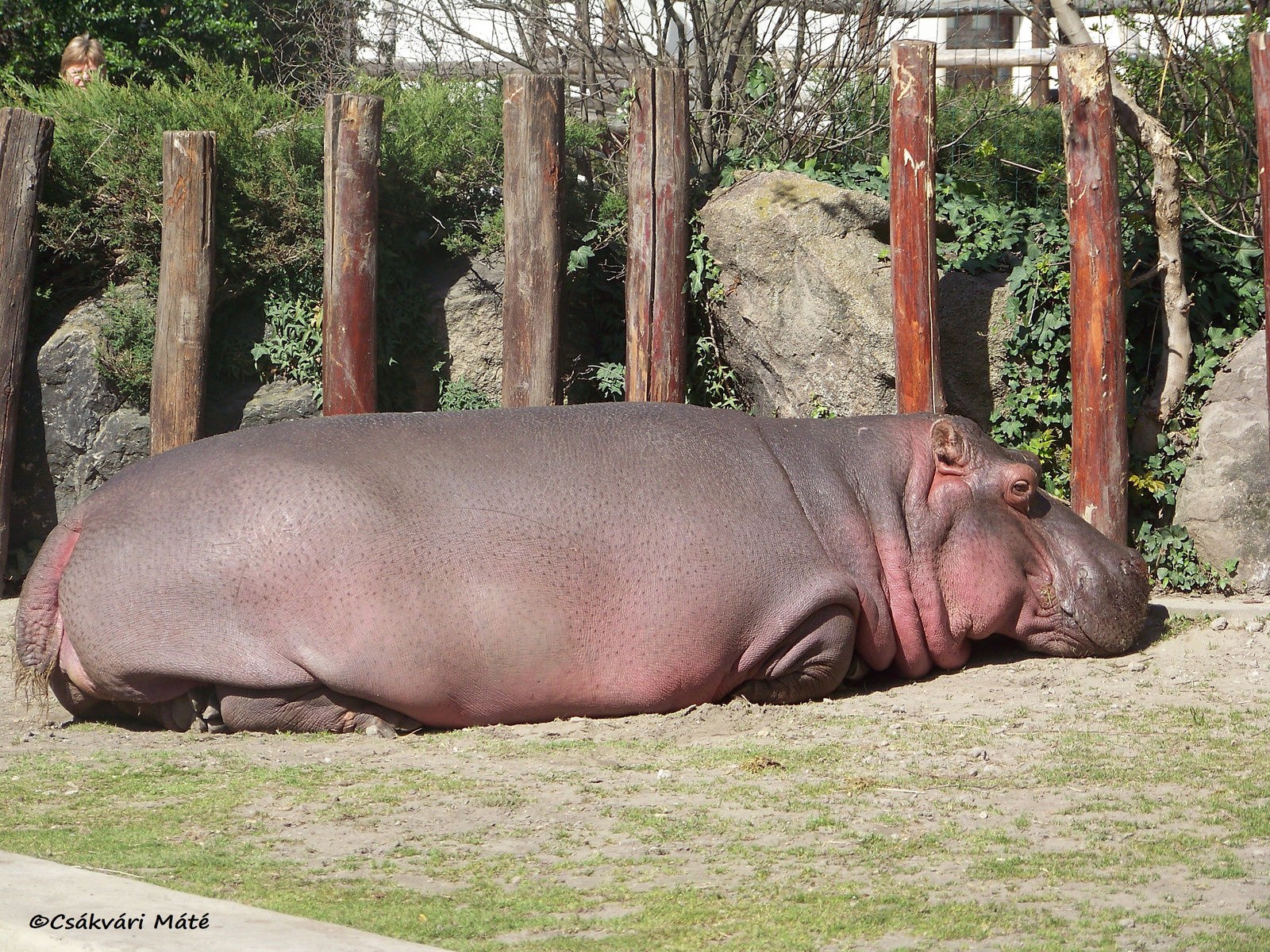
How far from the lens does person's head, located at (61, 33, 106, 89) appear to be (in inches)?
411

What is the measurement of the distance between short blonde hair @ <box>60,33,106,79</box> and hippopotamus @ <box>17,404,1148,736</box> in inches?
262

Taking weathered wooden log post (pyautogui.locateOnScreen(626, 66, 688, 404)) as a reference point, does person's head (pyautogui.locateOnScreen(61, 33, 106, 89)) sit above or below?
above

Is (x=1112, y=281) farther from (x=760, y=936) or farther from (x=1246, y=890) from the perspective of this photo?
(x=760, y=936)

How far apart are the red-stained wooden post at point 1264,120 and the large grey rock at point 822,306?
1512mm

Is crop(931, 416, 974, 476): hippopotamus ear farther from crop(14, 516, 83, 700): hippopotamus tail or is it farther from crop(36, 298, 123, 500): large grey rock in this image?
crop(36, 298, 123, 500): large grey rock

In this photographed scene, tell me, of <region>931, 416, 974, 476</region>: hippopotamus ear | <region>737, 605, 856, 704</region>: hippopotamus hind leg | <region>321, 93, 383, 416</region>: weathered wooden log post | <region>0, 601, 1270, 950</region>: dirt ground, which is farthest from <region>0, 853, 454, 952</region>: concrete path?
<region>321, 93, 383, 416</region>: weathered wooden log post

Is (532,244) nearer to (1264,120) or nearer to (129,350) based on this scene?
(129,350)

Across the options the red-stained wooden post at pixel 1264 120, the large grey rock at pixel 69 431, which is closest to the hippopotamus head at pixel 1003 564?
the red-stained wooden post at pixel 1264 120

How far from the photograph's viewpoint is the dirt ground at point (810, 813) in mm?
2900

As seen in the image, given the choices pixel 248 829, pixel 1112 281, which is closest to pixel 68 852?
pixel 248 829

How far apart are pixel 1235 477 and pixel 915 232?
77.3 inches

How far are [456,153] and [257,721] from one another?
4.97m

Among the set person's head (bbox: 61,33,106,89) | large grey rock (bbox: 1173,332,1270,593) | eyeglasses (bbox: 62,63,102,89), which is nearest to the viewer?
large grey rock (bbox: 1173,332,1270,593)

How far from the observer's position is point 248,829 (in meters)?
3.68
